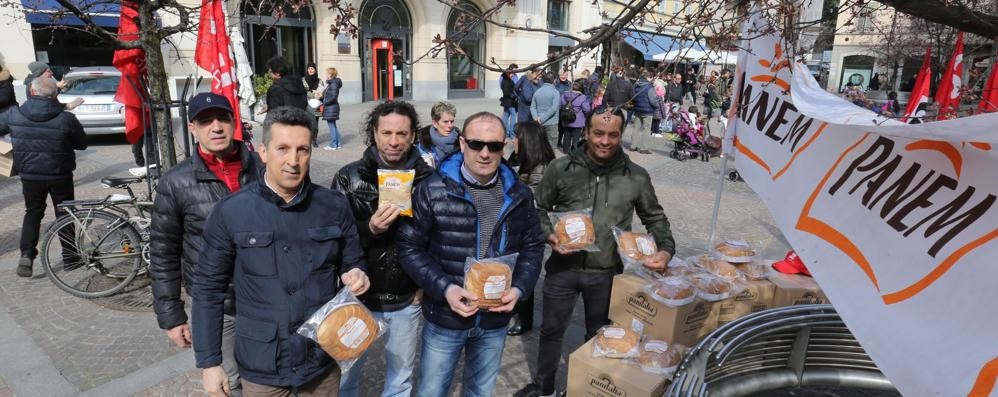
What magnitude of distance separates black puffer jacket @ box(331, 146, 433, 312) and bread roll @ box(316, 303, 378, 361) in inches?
18.5

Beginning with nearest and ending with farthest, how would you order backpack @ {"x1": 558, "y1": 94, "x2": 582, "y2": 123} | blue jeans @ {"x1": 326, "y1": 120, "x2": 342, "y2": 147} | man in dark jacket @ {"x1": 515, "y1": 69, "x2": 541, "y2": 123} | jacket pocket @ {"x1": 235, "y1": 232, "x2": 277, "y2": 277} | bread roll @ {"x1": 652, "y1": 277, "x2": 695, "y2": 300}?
jacket pocket @ {"x1": 235, "y1": 232, "x2": 277, "y2": 277}
bread roll @ {"x1": 652, "y1": 277, "x2": 695, "y2": 300}
backpack @ {"x1": 558, "y1": 94, "x2": 582, "y2": 123}
man in dark jacket @ {"x1": 515, "y1": 69, "x2": 541, "y2": 123}
blue jeans @ {"x1": 326, "y1": 120, "x2": 342, "y2": 147}

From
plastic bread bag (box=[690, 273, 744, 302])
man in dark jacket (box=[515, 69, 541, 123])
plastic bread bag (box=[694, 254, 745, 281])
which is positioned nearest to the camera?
plastic bread bag (box=[690, 273, 744, 302])

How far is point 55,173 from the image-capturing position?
5.49 m

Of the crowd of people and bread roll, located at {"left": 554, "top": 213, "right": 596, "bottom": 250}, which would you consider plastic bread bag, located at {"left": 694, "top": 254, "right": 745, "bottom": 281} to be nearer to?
the crowd of people

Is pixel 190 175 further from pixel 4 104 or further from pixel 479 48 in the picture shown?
pixel 479 48

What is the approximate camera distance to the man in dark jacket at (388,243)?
9.54 feet

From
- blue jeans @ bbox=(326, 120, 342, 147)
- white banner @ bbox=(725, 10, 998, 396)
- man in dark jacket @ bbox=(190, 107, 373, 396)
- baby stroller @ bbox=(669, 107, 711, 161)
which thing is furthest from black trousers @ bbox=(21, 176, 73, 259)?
baby stroller @ bbox=(669, 107, 711, 161)

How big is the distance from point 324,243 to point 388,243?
52cm

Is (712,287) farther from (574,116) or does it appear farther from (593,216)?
(574,116)

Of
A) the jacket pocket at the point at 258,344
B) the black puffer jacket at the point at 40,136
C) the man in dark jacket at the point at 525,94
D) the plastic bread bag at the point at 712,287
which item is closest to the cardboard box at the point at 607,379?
the plastic bread bag at the point at 712,287

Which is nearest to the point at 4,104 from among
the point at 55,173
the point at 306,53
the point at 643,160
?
the point at 55,173

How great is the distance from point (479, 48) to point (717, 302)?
1002 inches

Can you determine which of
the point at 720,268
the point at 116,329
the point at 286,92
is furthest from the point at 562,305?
the point at 286,92

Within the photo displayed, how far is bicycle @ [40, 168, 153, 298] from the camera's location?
5219 mm
